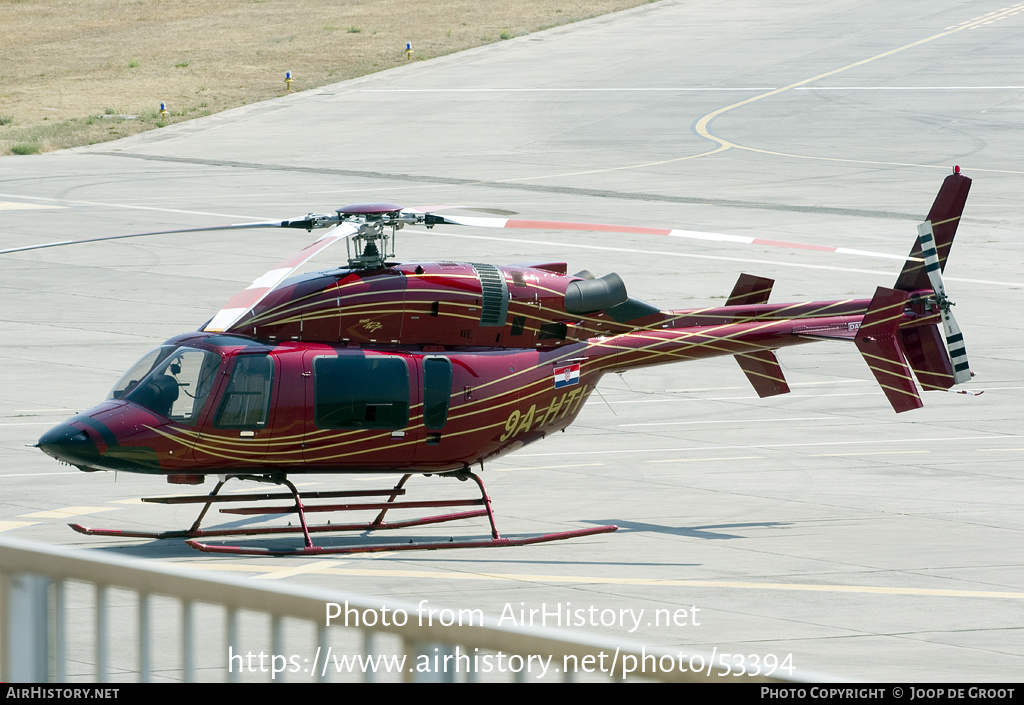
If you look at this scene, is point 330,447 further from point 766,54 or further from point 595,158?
point 766,54

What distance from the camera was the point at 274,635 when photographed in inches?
193

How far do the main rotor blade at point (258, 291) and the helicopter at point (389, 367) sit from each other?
0.02 m

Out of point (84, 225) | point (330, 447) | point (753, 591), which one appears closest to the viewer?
point (753, 591)

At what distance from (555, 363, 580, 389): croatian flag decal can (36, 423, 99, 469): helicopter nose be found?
508 cm

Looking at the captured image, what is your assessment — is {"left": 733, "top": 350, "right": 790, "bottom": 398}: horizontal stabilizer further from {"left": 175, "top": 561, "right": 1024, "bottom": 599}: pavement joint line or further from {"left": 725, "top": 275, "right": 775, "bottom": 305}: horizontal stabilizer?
{"left": 175, "top": 561, "right": 1024, "bottom": 599}: pavement joint line

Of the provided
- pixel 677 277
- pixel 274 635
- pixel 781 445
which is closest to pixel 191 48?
pixel 677 277

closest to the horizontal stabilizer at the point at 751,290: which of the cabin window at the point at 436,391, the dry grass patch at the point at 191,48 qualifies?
the cabin window at the point at 436,391

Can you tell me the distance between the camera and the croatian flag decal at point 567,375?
613 inches

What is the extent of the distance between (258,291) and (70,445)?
253cm

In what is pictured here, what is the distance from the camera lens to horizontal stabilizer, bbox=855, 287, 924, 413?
1619 cm

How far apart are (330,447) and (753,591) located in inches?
182

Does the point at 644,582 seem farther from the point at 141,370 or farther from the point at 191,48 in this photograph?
the point at 191,48

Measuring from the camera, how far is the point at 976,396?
2247 cm
